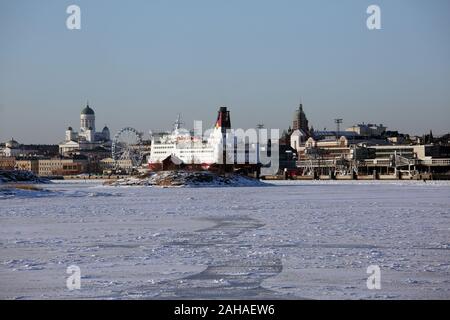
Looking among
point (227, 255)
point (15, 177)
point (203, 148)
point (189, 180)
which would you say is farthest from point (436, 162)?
point (227, 255)

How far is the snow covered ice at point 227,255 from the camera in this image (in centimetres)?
1107

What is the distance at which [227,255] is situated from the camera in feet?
47.1

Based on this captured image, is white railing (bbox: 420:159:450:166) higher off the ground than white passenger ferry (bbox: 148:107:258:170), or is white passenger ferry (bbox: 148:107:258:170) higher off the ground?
white passenger ferry (bbox: 148:107:258:170)

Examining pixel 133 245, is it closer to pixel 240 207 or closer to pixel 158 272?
pixel 158 272

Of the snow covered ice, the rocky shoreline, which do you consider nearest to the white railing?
the rocky shoreline

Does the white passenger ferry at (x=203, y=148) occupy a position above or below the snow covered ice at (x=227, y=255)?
above

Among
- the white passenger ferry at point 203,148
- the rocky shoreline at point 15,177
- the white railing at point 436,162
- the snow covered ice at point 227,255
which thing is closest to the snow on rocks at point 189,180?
the rocky shoreline at point 15,177

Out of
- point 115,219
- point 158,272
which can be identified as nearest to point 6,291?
point 158,272

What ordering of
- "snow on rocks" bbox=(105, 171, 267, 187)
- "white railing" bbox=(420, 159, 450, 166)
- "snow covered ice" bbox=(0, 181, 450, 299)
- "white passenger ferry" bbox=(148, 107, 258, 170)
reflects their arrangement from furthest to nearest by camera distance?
"white railing" bbox=(420, 159, 450, 166), "white passenger ferry" bbox=(148, 107, 258, 170), "snow on rocks" bbox=(105, 171, 267, 187), "snow covered ice" bbox=(0, 181, 450, 299)

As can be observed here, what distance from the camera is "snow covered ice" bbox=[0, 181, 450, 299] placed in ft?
36.3

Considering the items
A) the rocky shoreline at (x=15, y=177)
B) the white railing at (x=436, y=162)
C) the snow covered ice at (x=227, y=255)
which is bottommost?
the white railing at (x=436, y=162)

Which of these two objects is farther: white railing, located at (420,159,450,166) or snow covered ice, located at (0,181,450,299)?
white railing, located at (420,159,450,166)

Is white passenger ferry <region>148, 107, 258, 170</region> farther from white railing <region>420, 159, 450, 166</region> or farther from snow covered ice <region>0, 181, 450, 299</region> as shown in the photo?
snow covered ice <region>0, 181, 450, 299</region>

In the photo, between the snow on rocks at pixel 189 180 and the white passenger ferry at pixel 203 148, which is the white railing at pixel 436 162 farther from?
the snow on rocks at pixel 189 180
